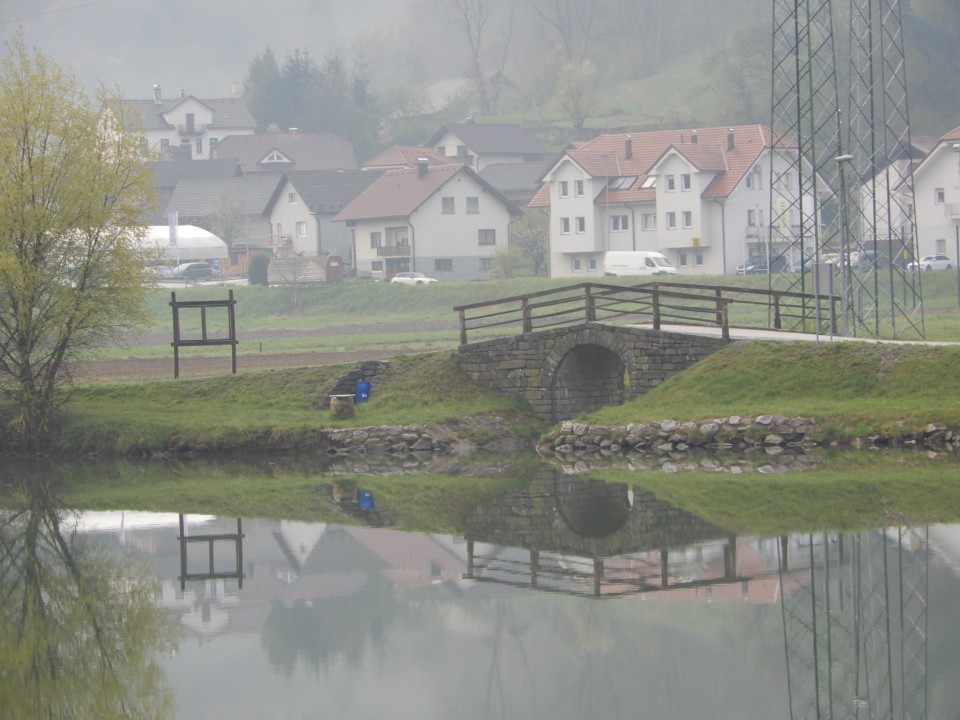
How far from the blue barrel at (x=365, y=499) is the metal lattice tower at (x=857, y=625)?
8.53 meters

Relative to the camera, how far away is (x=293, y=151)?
14212 cm

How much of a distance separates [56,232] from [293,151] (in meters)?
109

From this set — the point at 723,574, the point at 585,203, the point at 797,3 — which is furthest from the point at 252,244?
the point at 723,574

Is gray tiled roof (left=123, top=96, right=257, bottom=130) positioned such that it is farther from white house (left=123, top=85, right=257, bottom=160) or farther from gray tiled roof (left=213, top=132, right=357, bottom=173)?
gray tiled roof (left=213, top=132, right=357, bottom=173)

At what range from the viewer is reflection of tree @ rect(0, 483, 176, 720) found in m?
14.8

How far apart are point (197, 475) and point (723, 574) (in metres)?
15.0

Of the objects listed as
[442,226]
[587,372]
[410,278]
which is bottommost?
[587,372]

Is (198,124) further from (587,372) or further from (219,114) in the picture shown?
(587,372)

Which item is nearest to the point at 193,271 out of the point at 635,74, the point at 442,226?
the point at 442,226

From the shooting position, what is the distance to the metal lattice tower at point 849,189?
127ft

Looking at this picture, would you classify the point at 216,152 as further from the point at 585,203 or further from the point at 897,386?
the point at 897,386

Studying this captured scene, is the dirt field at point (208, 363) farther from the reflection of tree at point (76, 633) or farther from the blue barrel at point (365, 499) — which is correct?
the reflection of tree at point (76, 633)

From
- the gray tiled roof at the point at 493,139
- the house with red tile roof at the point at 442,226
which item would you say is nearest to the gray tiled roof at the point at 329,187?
the house with red tile roof at the point at 442,226

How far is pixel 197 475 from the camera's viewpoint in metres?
30.9
